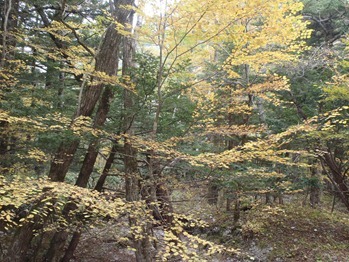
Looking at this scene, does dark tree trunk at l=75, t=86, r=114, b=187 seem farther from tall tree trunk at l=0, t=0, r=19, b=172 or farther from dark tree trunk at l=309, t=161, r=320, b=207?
dark tree trunk at l=309, t=161, r=320, b=207

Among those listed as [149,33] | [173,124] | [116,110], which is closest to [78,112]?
[116,110]

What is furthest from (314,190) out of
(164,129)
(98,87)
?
(98,87)

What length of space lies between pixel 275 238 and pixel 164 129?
5.19 m

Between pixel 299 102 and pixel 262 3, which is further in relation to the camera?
pixel 299 102

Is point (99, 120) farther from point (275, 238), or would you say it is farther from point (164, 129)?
point (275, 238)

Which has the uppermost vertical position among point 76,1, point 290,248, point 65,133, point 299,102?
point 76,1

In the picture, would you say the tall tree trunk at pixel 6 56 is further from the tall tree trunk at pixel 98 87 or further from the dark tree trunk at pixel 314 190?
the dark tree trunk at pixel 314 190

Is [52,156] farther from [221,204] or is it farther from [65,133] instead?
[221,204]

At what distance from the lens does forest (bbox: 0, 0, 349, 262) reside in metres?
4.30

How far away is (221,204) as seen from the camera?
11.8 meters

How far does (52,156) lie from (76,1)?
154 inches

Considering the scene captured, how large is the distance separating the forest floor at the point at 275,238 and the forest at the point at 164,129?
0.05m

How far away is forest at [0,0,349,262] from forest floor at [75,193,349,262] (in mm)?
47

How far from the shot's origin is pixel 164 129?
5.33 m
